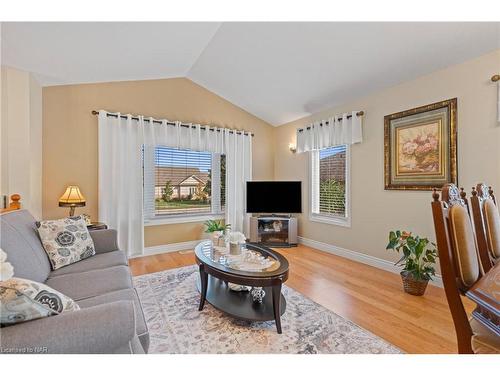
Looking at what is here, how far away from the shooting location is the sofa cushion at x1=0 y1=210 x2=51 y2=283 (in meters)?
1.44

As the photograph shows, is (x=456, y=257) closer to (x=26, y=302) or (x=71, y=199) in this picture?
(x=26, y=302)

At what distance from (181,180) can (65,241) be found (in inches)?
86.1

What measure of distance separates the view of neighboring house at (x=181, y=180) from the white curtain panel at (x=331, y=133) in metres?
1.87

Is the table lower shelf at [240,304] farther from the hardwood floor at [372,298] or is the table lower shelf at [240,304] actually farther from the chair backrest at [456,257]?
the chair backrest at [456,257]

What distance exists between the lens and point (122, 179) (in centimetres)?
344

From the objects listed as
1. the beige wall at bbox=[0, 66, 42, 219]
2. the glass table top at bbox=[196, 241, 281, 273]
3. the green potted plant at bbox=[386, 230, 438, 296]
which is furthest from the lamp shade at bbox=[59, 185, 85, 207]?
the green potted plant at bbox=[386, 230, 438, 296]

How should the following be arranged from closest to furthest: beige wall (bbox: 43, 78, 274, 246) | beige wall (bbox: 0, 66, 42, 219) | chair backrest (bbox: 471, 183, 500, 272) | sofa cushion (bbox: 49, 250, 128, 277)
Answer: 1. chair backrest (bbox: 471, 183, 500, 272)
2. sofa cushion (bbox: 49, 250, 128, 277)
3. beige wall (bbox: 0, 66, 42, 219)
4. beige wall (bbox: 43, 78, 274, 246)

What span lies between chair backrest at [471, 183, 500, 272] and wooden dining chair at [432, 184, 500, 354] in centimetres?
36

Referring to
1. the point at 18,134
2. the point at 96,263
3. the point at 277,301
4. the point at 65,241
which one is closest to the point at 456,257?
the point at 277,301

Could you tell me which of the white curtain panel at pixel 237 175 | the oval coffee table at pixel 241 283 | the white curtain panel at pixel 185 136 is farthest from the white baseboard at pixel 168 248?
the oval coffee table at pixel 241 283

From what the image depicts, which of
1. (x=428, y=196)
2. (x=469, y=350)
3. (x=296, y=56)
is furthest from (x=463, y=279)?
(x=296, y=56)

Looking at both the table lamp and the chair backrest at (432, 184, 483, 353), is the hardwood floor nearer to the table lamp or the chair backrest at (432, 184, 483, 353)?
the chair backrest at (432, 184, 483, 353)
